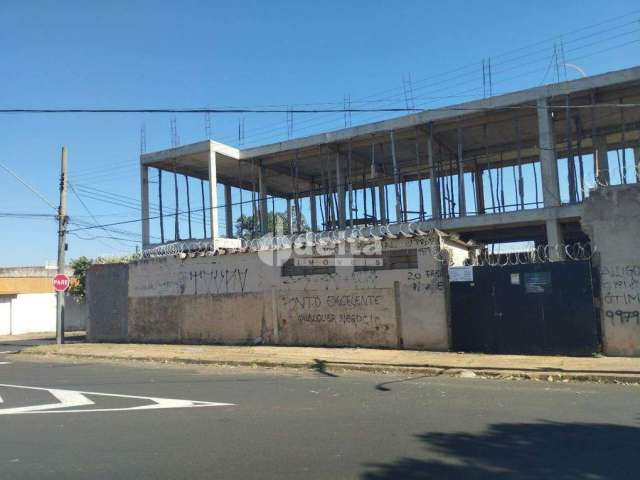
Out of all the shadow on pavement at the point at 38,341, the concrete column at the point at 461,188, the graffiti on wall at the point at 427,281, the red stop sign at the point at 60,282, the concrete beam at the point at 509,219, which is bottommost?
the shadow on pavement at the point at 38,341

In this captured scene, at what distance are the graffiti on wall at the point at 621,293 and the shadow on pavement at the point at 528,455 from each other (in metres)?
6.76

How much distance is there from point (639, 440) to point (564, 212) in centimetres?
1483

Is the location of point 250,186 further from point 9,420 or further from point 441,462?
point 441,462

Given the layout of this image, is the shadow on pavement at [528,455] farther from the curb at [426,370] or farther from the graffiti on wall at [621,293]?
the graffiti on wall at [621,293]

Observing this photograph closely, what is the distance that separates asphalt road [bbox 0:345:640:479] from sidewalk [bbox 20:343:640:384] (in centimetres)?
81

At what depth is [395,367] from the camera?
41.8 feet

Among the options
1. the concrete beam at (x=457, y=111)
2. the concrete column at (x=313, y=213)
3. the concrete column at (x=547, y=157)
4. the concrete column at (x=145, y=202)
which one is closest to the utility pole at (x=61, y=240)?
the concrete column at (x=145, y=202)

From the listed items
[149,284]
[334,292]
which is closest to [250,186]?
[149,284]

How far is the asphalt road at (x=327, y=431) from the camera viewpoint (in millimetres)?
5297

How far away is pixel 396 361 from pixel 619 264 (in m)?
5.58

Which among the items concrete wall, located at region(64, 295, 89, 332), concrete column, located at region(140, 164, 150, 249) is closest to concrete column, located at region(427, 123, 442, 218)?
concrete column, located at region(140, 164, 150, 249)

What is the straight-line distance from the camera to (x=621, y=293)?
41.9 feet

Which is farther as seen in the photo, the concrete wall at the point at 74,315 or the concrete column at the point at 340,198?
the concrete wall at the point at 74,315

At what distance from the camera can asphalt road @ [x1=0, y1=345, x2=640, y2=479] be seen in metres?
5.30
